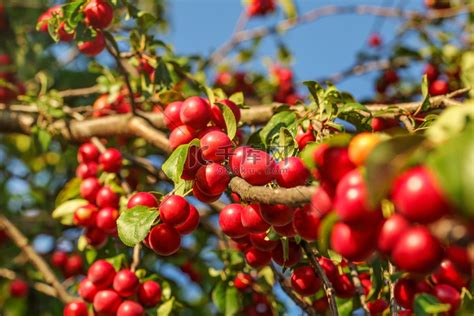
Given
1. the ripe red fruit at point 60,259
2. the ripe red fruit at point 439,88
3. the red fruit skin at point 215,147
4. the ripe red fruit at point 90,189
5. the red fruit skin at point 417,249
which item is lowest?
the ripe red fruit at point 60,259

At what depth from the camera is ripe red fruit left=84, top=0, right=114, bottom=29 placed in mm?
1994

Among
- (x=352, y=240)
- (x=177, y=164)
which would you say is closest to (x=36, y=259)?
(x=177, y=164)

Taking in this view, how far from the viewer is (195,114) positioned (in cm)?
166

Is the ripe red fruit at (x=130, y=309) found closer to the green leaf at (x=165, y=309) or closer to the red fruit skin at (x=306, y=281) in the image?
the green leaf at (x=165, y=309)

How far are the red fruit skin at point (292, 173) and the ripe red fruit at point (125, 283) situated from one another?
0.93 m

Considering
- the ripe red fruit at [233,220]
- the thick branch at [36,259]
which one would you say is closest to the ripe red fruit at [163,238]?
the ripe red fruit at [233,220]

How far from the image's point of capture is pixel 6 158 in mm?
5168

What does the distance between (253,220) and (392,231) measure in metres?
0.59

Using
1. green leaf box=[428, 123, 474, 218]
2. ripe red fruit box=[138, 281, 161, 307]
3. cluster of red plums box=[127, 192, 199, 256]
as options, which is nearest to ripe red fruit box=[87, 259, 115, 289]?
ripe red fruit box=[138, 281, 161, 307]

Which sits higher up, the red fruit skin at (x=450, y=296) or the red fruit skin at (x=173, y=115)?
the red fruit skin at (x=173, y=115)

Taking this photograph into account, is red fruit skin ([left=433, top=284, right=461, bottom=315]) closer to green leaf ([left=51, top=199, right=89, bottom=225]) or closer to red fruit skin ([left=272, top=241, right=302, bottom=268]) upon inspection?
red fruit skin ([left=272, top=241, right=302, bottom=268])

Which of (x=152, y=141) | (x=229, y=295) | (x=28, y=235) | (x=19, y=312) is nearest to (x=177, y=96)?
(x=152, y=141)

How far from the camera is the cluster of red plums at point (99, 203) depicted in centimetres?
212

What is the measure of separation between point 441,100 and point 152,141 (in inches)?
46.9
